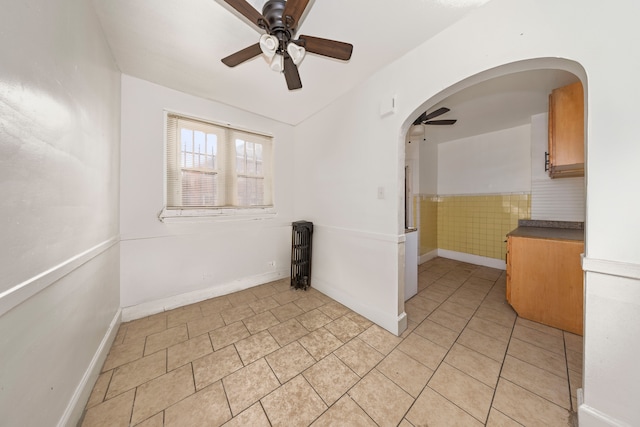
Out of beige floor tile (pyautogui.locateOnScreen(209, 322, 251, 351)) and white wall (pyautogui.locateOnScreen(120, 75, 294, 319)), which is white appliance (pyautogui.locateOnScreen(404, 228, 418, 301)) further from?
white wall (pyautogui.locateOnScreen(120, 75, 294, 319))

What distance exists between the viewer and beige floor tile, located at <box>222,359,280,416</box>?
1283 mm

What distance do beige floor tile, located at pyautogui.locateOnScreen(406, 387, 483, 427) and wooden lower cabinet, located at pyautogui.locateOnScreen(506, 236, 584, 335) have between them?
1.71m

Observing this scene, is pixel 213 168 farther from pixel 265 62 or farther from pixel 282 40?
pixel 282 40

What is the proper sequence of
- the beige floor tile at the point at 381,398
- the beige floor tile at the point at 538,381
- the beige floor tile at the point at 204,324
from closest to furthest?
the beige floor tile at the point at 381,398
the beige floor tile at the point at 538,381
the beige floor tile at the point at 204,324

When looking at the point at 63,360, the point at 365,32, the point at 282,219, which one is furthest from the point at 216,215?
the point at 365,32

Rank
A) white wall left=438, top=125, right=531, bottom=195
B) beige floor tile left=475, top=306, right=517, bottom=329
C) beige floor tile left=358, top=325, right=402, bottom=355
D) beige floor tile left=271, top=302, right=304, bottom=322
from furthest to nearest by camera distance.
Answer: white wall left=438, top=125, right=531, bottom=195 < beige floor tile left=271, top=302, right=304, bottom=322 < beige floor tile left=475, top=306, right=517, bottom=329 < beige floor tile left=358, top=325, right=402, bottom=355

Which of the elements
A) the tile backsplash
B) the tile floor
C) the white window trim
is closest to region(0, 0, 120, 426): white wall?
the tile floor

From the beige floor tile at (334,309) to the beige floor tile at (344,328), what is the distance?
0.08m

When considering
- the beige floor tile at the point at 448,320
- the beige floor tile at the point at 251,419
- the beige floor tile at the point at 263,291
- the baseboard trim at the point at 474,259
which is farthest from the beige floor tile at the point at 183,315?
the baseboard trim at the point at 474,259

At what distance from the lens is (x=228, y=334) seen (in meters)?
1.95

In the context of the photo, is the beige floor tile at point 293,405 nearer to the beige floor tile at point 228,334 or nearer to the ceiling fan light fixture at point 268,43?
the beige floor tile at point 228,334

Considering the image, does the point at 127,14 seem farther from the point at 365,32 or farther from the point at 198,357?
the point at 198,357

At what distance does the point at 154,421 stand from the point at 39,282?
1.02 metres

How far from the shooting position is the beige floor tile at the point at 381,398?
1.20 meters
